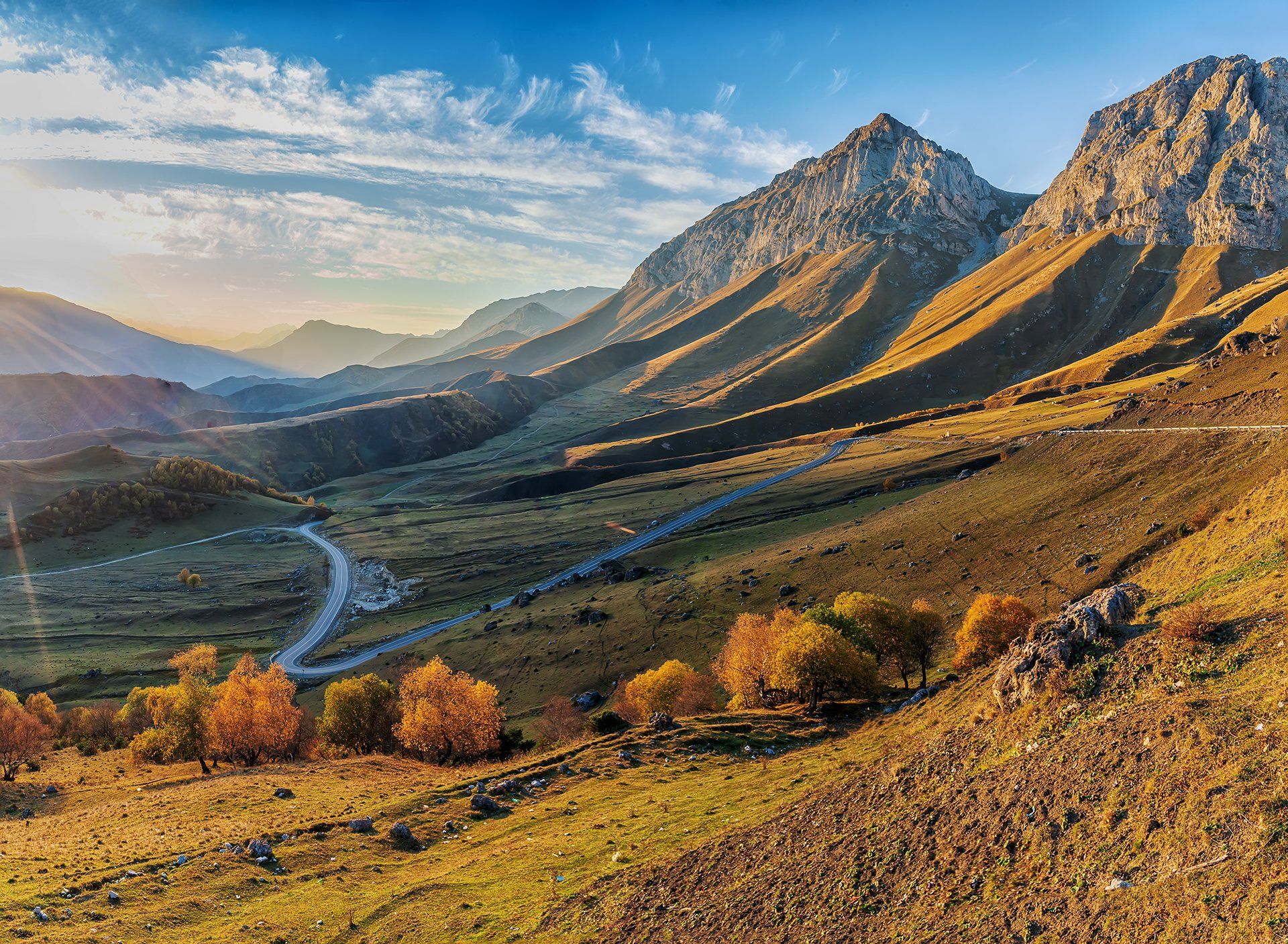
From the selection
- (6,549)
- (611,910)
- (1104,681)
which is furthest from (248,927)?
(6,549)

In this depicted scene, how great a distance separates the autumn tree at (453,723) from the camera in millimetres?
59844

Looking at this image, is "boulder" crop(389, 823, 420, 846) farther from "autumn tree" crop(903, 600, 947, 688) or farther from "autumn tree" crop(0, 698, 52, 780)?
"autumn tree" crop(0, 698, 52, 780)

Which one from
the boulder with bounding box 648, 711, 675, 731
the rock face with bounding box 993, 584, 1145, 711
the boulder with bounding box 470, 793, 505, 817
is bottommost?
the boulder with bounding box 648, 711, 675, 731

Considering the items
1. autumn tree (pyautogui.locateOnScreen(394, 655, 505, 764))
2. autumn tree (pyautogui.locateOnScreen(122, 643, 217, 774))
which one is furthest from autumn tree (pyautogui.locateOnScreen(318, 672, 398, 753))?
autumn tree (pyautogui.locateOnScreen(122, 643, 217, 774))

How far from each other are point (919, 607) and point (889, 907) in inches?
1846

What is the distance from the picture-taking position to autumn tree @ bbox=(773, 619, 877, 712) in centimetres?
5572

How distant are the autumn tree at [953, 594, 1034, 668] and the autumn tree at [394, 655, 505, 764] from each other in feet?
149

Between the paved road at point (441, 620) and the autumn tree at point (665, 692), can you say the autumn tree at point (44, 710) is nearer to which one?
the paved road at point (441, 620)

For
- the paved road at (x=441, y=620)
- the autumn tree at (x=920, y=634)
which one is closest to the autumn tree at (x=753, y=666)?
the autumn tree at (x=920, y=634)

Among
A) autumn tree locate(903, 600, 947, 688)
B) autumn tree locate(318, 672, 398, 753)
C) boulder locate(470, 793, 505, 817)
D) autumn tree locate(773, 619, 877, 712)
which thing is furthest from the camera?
autumn tree locate(318, 672, 398, 753)

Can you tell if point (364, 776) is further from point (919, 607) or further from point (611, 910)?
point (919, 607)

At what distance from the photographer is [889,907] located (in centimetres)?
2081

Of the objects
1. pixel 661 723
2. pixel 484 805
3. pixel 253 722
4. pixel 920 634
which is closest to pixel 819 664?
pixel 920 634

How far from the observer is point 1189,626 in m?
24.4
